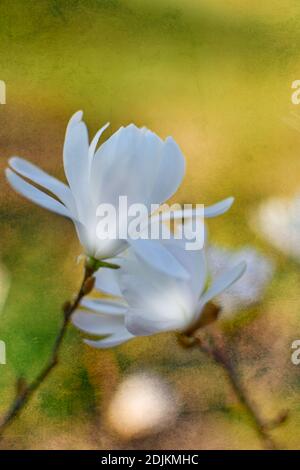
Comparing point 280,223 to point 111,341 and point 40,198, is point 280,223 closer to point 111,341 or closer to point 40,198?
point 111,341

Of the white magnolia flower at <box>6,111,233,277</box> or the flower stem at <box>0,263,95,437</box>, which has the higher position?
the white magnolia flower at <box>6,111,233,277</box>

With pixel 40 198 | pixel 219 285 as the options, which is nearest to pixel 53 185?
pixel 40 198

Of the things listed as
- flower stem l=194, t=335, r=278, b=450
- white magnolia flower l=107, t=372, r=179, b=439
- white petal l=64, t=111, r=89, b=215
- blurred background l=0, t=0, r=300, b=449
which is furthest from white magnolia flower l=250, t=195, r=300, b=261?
white petal l=64, t=111, r=89, b=215

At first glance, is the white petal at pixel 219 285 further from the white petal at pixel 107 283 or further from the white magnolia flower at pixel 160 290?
the white petal at pixel 107 283

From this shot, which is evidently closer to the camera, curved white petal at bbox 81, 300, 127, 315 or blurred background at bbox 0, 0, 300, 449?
curved white petal at bbox 81, 300, 127, 315

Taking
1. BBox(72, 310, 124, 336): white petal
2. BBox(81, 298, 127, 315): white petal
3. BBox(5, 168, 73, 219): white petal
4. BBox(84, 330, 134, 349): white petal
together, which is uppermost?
BBox(5, 168, 73, 219): white petal

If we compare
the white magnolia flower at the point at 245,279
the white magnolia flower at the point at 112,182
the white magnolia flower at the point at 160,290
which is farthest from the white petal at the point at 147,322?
the white magnolia flower at the point at 245,279

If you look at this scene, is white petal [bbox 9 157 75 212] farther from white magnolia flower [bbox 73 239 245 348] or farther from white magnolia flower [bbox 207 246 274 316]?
white magnolia flower [bbox 207 246 274 316]

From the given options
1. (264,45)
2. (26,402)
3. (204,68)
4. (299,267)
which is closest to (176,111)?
(204,68)
